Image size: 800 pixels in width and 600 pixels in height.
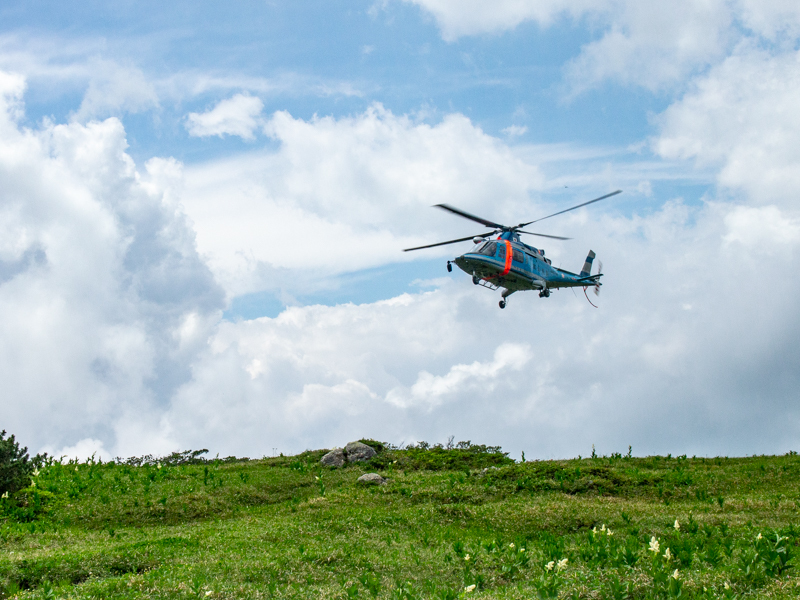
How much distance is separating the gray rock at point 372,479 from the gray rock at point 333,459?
3567mm

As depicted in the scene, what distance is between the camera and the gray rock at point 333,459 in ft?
98.7

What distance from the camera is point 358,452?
101ft

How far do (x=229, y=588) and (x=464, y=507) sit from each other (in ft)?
31.1

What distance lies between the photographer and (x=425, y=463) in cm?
3002

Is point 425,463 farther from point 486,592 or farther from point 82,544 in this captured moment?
point 486,592

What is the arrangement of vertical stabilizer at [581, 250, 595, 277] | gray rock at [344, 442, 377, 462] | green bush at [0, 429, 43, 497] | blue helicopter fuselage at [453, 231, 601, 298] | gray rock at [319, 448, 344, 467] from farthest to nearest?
vertical stabilizer at [581, 250, 595, 277], blue helicopter fuselage at [453, 231, 601, 298], gray rock at [344, 442, 377, 462], gray rock at [319, 448, 344, 467], green bush at [0, 429, 43, 497]

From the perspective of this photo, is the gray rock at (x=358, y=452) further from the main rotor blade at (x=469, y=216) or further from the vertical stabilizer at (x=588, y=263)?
the vertical stabilizer at (x=588, y=263)

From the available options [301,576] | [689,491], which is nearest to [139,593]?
[301,576]

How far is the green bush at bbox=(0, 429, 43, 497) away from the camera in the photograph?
78.7 feet

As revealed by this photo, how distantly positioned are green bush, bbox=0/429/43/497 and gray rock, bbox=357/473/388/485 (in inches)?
465

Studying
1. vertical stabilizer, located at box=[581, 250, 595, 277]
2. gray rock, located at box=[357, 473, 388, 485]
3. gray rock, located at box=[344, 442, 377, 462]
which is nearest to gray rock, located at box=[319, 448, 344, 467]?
gray rock, located at box=[344, 442, 377, 462]

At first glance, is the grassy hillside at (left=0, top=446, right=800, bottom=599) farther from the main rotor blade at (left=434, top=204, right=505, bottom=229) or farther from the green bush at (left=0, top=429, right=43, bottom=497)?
the main rotor blade at (left=434, top=204, right=505, bottom=229)

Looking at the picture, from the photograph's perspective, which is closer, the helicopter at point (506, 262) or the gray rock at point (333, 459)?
the gray rock at point (333, 459)

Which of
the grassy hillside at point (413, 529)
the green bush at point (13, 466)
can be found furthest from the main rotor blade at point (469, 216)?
the green bush at point (13, 466)
